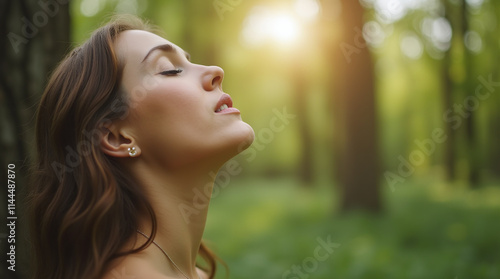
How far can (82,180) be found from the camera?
1972 mm

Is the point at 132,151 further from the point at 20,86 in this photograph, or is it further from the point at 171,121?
the point at 20,86

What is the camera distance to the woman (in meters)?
1.96

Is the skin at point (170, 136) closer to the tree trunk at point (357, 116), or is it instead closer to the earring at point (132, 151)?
the earring at point (132, 151)

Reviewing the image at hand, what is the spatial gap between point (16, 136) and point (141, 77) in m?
1.04

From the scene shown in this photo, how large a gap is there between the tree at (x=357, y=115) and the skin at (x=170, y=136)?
8.09m

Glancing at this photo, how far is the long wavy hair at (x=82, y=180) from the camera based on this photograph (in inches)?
75.9

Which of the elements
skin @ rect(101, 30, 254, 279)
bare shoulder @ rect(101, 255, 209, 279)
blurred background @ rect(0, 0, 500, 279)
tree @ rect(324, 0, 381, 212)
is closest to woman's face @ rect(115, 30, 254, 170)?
skin @ rect(101, 30, 254, 279)

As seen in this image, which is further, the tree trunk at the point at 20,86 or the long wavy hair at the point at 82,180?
the tree trunk at the point at 20,86

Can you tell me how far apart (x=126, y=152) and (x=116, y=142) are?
0.07 m

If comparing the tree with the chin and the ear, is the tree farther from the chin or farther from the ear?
the ear

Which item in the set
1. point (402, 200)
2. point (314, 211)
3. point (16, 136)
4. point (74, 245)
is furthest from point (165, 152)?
point (402, 200)

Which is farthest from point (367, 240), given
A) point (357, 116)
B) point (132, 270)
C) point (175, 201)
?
point (132, 270)

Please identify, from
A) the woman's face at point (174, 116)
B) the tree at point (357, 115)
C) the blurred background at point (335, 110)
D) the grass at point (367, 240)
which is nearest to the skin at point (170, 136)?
the woman's face at point (174, 116)

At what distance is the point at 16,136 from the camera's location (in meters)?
2.73
